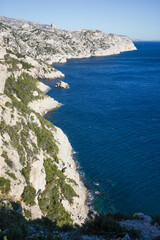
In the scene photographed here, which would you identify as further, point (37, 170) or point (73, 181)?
point (73, 181)

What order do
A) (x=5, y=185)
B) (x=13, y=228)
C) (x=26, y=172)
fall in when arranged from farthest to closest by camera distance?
(x=26, y=172) → (x=5, y=185) → (x=13, y=228)

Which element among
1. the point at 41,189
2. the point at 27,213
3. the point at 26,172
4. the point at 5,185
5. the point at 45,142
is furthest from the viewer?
the point at 45,142

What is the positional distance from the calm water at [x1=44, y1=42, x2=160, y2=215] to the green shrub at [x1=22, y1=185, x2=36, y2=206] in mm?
11477

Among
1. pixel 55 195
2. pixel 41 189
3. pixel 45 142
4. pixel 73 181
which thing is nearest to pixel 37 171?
pixel 41 189

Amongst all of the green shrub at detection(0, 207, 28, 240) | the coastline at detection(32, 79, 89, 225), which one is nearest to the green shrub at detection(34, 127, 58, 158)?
the coastline at detection(32, 79, 89, 225)

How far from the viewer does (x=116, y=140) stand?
47312 millimetres

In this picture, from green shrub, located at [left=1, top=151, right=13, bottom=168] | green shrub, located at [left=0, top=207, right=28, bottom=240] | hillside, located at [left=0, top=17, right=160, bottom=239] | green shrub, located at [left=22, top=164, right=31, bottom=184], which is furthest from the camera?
green shrub, located at [left=22, top=164, right=31, bottom=184]

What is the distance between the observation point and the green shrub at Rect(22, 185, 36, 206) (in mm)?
22397

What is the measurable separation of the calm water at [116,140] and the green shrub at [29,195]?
11.5 meters

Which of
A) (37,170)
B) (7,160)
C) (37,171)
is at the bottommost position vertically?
(37,171)

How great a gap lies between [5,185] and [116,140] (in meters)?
32.0

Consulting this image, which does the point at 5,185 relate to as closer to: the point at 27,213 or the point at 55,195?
the point at 27,213

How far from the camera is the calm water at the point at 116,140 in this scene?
32.1 m

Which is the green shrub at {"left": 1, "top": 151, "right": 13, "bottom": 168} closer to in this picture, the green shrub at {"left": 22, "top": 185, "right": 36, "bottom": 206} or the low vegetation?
the green shrub at {"left": 22, "top": 185, "right": 36, "bottom": 206}
